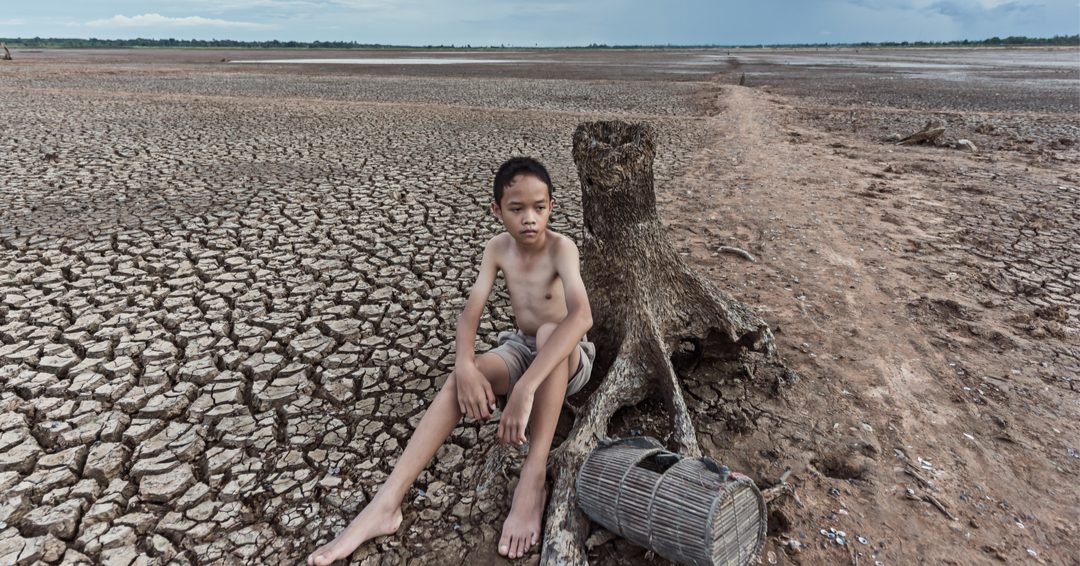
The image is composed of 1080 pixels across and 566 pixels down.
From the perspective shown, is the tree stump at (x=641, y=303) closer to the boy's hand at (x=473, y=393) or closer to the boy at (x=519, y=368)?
the boy at (x=519, y=368)

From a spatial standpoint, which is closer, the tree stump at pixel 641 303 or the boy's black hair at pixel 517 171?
the boy's black hair at pixel 517 171

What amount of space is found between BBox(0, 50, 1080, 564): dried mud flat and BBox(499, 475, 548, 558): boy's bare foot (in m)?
0.10

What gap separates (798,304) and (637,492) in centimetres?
223

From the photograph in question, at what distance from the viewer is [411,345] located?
2.84m

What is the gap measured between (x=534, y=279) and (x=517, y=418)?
1.70 ft

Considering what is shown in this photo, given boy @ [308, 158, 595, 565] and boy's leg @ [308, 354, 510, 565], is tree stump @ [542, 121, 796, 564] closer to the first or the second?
boy @ [308, 158, 595, 565]

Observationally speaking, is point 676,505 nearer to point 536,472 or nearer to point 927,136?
point 536,472

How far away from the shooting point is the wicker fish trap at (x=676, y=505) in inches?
53.2

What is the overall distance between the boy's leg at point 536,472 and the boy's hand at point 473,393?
6.1 inches

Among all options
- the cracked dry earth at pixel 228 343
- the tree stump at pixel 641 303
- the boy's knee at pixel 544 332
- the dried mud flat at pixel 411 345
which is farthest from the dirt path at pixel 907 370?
the cracked dry earth at pixel 228 343

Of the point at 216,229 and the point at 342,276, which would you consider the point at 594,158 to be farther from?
the point at 216,229

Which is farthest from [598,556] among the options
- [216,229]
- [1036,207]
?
[1036,207]

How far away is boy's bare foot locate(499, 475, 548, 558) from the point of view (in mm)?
1618

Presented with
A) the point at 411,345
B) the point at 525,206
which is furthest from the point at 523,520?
the point at 411,345
